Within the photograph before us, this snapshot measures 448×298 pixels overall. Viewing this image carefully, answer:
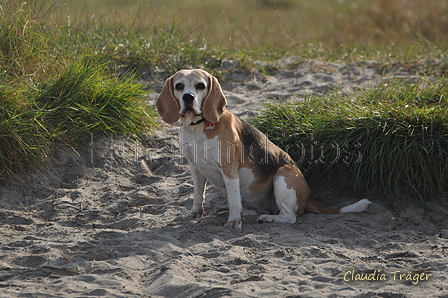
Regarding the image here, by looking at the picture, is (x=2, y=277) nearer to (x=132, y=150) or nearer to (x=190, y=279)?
(x=190, y=279)

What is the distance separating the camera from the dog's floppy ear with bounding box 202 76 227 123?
4309 millimetres

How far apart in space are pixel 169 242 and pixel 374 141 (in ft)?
7.70

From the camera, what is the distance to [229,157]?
14.6 ft

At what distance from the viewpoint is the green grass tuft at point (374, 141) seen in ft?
16.3

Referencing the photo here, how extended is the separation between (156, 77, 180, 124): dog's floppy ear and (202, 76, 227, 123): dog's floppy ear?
27cm

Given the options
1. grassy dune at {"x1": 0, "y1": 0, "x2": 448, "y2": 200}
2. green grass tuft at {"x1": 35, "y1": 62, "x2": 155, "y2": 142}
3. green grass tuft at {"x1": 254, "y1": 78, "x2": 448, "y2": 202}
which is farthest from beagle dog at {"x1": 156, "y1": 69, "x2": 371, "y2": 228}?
green grass tuft at {"x1": 35, "y1": 62, "x2": 155, "y2": 142}

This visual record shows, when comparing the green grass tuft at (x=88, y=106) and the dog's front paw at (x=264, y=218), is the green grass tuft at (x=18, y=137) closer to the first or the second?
the green grass tuft at (x=88, y=106)

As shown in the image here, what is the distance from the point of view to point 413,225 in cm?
472

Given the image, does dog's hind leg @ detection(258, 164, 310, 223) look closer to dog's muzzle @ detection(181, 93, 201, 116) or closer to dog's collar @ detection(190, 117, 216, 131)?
dog's collar @ detection(190, 117, 216, 131)

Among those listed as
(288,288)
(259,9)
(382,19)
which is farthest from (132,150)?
(259,9)

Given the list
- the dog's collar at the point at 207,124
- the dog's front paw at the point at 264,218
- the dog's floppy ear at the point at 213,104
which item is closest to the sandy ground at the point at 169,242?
the dog's front paw at the point at 264,218

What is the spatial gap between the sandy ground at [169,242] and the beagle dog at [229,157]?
0.17 meters

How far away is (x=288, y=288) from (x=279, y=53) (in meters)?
5.90

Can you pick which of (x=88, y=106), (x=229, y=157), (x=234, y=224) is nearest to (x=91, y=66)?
(x=88, y=106)
